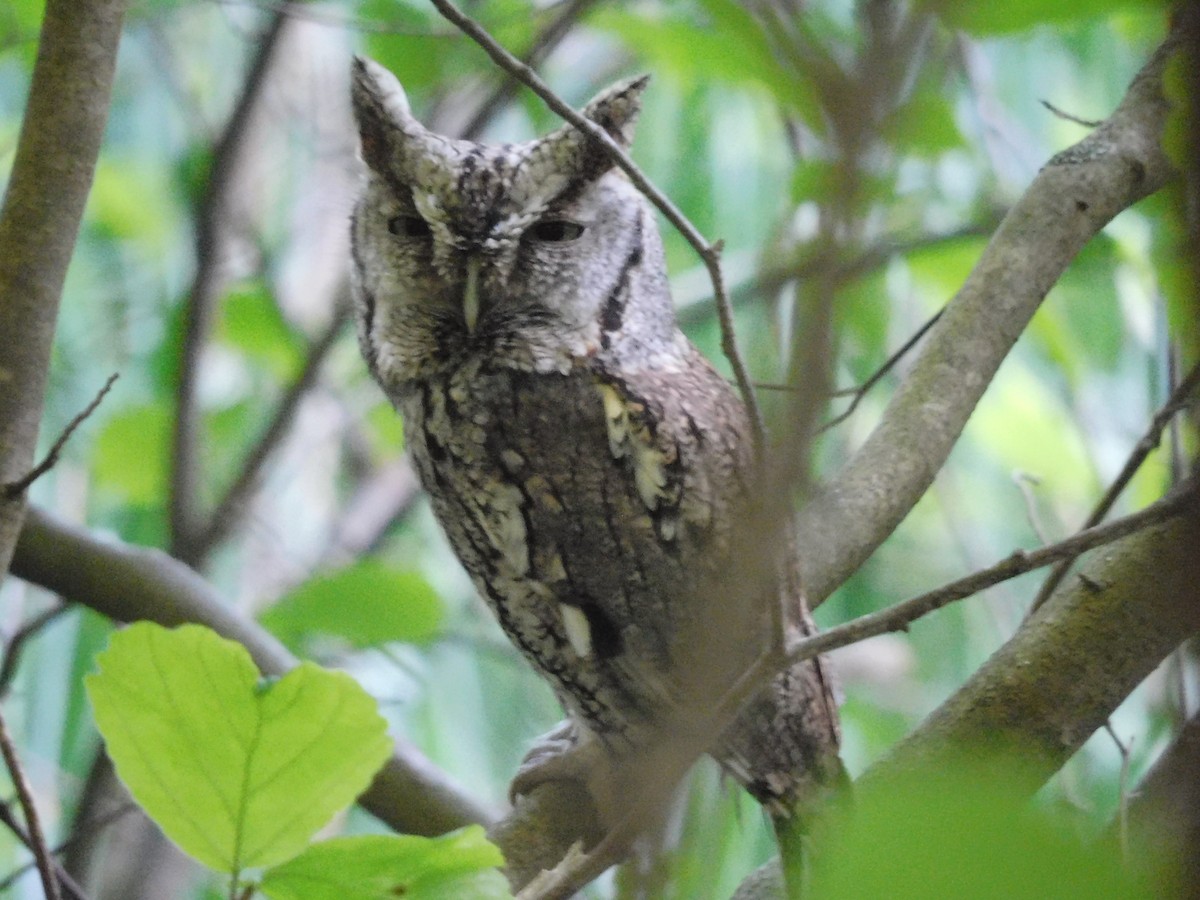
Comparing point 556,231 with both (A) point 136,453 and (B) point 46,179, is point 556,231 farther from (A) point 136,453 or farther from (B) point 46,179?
(A) point 136,453

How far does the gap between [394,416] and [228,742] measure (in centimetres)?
183

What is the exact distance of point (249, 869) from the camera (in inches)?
29.4

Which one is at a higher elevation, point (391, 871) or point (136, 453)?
point (136, 453)

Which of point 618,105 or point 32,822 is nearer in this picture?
point 32,822

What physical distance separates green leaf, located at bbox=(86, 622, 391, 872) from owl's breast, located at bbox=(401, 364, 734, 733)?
0.85 meters

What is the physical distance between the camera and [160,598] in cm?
171

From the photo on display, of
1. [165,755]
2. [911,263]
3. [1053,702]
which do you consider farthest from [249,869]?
[911,263]

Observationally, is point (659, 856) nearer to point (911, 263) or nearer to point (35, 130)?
point (35, 130)

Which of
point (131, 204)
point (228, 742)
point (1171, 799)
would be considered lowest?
point (1171, 799)

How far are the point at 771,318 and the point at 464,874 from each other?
40 centimetres

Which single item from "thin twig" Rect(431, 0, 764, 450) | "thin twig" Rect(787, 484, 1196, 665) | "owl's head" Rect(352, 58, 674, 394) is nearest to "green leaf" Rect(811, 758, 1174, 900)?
"thin twig" Rect(431, 0, 764, 450)

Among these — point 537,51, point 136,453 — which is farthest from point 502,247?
point 136,453

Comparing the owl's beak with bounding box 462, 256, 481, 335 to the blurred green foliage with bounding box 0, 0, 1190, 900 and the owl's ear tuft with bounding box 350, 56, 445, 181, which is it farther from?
the blurred green foliage with bounding box 0, 0, 1190, 900

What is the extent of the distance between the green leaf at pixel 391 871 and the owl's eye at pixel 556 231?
1.05 metres
